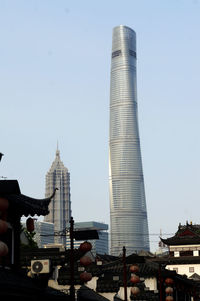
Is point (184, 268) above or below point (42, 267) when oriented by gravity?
above

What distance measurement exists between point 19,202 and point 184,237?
334 ft

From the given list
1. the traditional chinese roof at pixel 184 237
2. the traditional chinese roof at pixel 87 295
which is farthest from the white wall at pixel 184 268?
the traditional chinese roof at pixel 87 295

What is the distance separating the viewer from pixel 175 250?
12500 centimetres

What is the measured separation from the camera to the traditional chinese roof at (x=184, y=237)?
406ft

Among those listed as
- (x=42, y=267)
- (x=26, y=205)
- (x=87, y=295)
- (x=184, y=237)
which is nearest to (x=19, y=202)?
(x=26, y=205)

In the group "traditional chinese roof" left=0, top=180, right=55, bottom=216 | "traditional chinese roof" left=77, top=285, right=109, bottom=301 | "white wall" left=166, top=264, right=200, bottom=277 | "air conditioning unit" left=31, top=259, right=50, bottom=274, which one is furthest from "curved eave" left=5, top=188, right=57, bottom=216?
"white wall" left=166, top=264, right=200, bottom=277

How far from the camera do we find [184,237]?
126062mm

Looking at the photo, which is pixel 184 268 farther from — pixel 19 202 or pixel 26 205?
pixel 19 202

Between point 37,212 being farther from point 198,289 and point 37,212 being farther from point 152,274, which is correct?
point 198,289

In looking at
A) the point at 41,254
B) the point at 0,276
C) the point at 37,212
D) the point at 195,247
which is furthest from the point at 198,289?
the point at 0,276

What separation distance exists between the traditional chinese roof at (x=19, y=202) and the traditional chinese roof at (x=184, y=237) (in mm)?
94279

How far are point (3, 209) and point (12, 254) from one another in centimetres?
641

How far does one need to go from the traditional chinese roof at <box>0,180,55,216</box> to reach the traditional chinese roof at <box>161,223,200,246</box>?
9428 cm

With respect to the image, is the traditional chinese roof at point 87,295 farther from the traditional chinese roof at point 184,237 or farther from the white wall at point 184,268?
the traditional chinese roof at point 184,237
